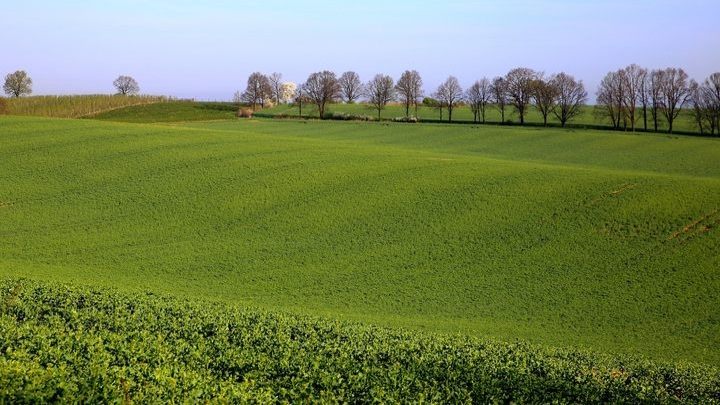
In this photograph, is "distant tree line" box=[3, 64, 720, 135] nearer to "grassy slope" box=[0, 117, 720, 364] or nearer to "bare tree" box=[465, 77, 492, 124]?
"bare tree" box=[465, 77, 492, 124]

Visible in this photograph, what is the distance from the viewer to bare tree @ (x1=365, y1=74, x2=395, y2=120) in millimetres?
103438

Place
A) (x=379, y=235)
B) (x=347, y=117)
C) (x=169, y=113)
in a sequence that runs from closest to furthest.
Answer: (x=379, y=235), (x=169, y=113), (x=347, y=117)

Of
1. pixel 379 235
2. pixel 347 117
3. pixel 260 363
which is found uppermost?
pixel 347 117

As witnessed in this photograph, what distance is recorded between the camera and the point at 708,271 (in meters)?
24.4

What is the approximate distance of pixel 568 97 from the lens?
8794cm

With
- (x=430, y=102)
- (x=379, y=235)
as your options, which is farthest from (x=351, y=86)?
(x=379, y=235)

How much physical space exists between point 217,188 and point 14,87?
98966 mm

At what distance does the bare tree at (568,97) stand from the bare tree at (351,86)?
132ft

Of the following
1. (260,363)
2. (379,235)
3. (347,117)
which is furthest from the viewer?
(347,117)

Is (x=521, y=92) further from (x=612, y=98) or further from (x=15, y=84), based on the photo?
(x=15, y=84)

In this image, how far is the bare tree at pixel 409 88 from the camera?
105812mm

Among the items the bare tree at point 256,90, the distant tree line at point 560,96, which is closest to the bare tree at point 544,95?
the distant tree line at point 560,96

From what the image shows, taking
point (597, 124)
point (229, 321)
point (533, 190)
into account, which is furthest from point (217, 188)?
point (597, 124)

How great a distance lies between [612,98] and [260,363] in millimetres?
84012
